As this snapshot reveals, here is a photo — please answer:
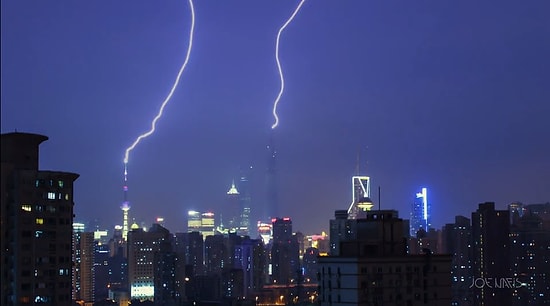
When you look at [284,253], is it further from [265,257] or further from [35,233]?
[35,233]

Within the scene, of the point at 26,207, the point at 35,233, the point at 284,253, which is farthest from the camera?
the point at 284,253

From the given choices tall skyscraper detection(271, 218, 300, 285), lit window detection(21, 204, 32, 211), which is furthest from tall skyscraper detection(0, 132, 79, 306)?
tall skyscraper detection(271, 218, 300, 285)

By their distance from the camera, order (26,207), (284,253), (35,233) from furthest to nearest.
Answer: (284,253)
(35,233)
(26,207)

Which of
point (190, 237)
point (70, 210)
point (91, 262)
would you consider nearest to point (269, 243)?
point (190, 237)

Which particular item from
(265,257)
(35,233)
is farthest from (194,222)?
(35,233)

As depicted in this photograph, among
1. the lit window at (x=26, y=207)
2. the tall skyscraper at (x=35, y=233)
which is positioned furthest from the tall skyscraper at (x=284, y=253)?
the lit window at (x=26, y=207)

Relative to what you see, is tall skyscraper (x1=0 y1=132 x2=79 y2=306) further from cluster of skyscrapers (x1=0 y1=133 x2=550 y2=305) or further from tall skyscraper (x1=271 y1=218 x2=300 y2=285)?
tall skyscraper (x1=271 y1=218 x2=300 y2=285)

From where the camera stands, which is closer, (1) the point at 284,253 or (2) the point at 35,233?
(2) the point at 35,233

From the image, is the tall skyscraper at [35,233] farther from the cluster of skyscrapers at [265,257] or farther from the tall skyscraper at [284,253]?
the tall skyscraper at [284,253]
